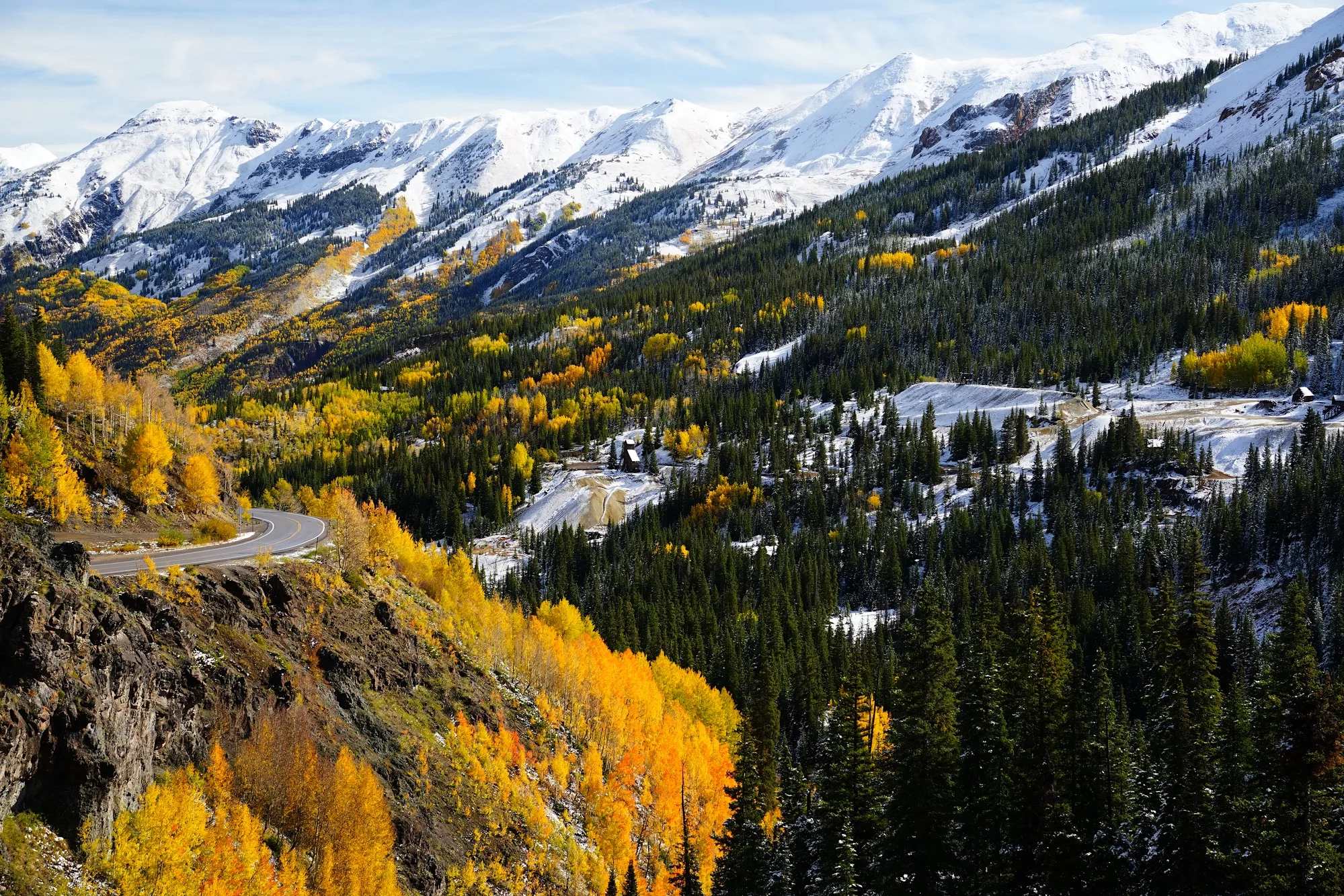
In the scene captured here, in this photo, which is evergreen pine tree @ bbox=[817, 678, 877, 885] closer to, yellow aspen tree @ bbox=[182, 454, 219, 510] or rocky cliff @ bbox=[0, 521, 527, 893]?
rocky cliff @ bbox=[0, 521, 527, 893]

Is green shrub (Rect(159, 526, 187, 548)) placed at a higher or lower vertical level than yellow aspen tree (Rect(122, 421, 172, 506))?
lower

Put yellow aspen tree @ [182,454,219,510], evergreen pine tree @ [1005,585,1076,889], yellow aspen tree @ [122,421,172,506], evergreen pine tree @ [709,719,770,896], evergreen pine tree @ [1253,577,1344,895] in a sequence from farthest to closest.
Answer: yellow aspen tree @ [182,454,219,510], yellow aspen tree @ [122,421,172,506], evergreen pine tree @ [709,719,770,896], evergreen pine tree @ [1005,585,1076,889], evergreen pine tree @ [1253,577,1344,895]

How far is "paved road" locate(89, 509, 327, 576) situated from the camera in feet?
175

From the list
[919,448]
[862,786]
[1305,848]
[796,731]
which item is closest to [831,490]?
[919,448]

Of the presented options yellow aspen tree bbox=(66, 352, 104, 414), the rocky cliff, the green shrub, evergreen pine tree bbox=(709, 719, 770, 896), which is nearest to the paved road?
the green shrub

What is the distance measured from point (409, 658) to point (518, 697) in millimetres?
15634

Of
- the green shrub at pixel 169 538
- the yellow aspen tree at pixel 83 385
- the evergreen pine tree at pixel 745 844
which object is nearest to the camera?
the evergreen pine tree at pixel 745 844

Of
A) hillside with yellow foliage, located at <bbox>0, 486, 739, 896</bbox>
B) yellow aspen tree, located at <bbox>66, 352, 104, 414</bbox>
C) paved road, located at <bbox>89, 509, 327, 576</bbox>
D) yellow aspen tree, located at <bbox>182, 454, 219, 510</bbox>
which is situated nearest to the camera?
hillside with yellow foliage, located at <bbox>0, 486, 739, 896</bbox>

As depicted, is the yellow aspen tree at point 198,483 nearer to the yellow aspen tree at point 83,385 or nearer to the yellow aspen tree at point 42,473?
the yellow aspen tree at point 83,385

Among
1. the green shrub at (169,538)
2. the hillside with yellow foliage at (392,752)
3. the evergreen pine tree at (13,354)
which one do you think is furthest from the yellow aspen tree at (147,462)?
the hillside with yellow foliage at (392,752)

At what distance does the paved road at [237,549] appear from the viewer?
5344 cm

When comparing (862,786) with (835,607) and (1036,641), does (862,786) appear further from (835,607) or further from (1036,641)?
(835,607)

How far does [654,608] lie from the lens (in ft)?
423

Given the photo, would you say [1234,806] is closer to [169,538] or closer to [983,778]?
[983,778]
